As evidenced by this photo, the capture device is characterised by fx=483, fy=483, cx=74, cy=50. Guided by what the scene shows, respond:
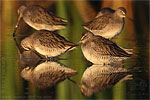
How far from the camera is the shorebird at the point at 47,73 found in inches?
367

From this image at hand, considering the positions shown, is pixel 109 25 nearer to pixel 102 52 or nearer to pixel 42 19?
pixel 42 19

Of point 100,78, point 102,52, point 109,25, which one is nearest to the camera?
point 100,78

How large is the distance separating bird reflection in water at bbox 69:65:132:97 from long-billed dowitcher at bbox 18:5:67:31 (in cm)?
487

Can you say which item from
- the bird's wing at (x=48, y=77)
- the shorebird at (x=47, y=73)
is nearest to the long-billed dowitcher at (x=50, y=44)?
the shorebird at (x=47, y=73)

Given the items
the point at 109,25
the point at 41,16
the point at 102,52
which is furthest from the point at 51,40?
the point at 41,16

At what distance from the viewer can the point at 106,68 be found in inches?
409

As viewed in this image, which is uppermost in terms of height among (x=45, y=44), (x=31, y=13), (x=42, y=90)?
(x=31, y=13)

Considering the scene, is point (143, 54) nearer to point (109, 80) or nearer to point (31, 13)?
point (109, 80)

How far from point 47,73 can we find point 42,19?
18.8ft

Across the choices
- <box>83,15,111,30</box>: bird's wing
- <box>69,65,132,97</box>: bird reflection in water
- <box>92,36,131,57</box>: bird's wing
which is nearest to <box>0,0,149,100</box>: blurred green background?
<box>69,65,132,97</box>: bird reflection in water

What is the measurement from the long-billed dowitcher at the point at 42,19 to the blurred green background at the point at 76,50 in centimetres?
40

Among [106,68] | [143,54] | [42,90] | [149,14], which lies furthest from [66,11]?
[42,90]

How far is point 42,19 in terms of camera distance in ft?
50.8

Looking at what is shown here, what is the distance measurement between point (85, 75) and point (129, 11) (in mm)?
10230
